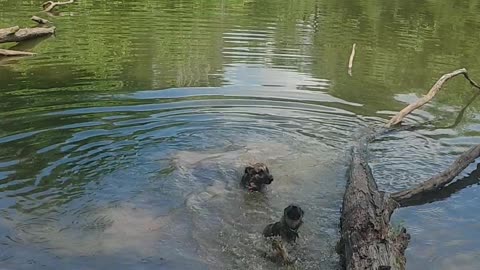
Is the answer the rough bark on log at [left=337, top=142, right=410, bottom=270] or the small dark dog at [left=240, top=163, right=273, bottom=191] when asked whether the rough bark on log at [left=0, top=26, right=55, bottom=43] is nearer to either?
the small dark dog at [left=240, top=163, right=273, bottom=191]

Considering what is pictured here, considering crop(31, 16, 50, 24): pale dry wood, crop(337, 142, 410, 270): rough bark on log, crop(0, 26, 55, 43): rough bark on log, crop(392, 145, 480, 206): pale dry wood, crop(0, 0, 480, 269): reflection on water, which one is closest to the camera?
crop(337, 142, 410, 270): rough bark on log

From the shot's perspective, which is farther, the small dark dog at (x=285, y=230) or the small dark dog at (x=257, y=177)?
the small dark dog at (x=257, y=177)

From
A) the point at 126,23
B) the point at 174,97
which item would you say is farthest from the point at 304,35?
the point at 174,97

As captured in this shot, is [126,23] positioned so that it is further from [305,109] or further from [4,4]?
[305,109]

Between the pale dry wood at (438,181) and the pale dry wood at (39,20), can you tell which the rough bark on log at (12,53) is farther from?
the pale dry wood at (438,181)

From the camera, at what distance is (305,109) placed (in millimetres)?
12672

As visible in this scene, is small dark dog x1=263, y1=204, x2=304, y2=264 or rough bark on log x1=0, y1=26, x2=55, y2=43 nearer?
small dark dog x1=263, y1=204, x2=304, y2=264

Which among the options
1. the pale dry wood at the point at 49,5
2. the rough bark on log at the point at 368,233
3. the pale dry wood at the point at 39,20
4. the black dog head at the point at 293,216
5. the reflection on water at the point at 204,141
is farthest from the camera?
the pale dry wood at the point at 49,5

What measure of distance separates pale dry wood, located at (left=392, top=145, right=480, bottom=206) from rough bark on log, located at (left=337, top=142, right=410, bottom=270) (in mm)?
420

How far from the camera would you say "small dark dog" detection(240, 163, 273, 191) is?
8.52m

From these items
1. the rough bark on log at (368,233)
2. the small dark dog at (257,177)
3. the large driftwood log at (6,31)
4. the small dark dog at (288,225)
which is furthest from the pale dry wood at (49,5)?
the small dark dog at (288,225)

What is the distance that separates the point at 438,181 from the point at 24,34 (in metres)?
14.6

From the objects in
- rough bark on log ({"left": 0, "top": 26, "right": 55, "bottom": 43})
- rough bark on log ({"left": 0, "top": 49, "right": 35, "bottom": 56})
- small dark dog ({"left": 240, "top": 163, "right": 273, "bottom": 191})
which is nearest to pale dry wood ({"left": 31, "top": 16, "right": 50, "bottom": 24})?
rough bark on log ({"left": 0, "top": 26, "right": 55, "bottom": 43})

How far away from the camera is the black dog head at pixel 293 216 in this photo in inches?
263
